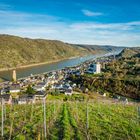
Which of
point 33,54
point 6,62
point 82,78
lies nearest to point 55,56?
point 33,54

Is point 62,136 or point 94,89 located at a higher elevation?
point 62,136

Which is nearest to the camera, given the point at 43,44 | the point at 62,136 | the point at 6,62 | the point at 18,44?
the point at 62,136

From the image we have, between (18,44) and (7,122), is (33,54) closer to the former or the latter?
(18,44)

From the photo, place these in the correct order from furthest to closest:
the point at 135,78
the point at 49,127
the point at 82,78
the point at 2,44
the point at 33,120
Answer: the point at 2,44, the point at 82,78, the point at 135,78, the point at 33,120, the point at 49,127

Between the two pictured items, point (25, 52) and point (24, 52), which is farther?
point (25, 52)

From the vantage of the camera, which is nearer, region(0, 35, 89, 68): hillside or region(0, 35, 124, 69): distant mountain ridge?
region(0, 35, 124, 69): distant mountain ridge

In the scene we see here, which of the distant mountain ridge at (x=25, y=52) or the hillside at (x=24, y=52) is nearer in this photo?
the distant mountain ridge at (x=25, y=52)

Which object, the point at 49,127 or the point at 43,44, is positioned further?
the point at 43,44
